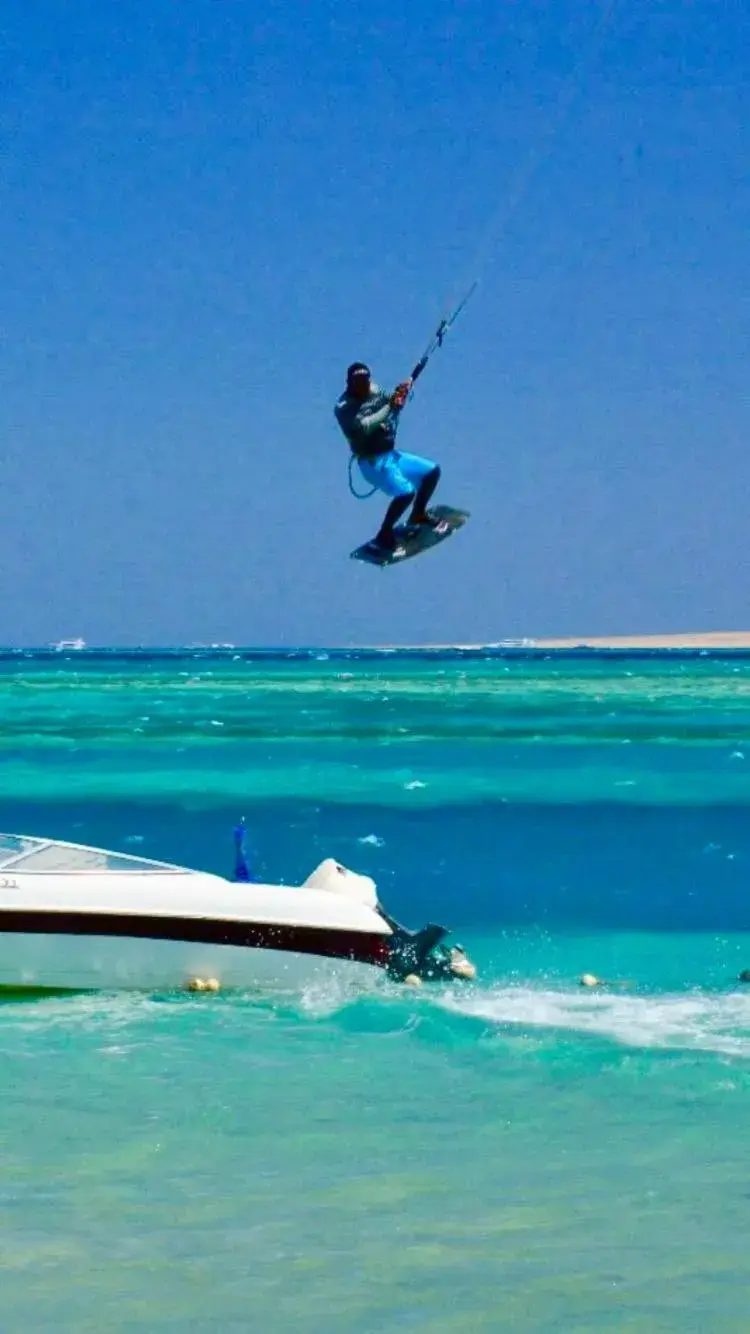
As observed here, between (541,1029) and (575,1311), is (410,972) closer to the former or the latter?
(541,1029)

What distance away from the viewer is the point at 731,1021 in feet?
55.5

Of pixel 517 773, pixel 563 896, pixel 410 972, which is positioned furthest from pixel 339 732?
pixel 410 972

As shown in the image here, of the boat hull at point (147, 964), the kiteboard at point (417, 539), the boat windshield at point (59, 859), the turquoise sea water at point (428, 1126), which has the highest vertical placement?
the kiteboard at point (417, 539)

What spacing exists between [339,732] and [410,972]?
54.9 meters

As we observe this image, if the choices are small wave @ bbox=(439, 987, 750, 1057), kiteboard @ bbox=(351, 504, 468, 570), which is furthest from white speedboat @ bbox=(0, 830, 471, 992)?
kiteboard @ bbox=(351, 504, 468, 570)

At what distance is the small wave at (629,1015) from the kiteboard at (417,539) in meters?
4.02

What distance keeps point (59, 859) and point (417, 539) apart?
4814mm

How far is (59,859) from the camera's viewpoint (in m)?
18.7

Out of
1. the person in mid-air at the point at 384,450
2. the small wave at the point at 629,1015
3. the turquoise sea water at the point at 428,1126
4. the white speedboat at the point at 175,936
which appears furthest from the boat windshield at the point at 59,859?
the person in mid-air at the point at 384,450

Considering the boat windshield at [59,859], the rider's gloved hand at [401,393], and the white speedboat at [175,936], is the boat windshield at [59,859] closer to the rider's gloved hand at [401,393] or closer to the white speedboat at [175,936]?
the white speedboat at [175,936]

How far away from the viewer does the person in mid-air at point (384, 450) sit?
1554 cm

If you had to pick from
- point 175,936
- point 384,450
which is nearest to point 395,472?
point 384,450

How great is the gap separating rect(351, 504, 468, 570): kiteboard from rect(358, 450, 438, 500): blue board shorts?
348 millimetres

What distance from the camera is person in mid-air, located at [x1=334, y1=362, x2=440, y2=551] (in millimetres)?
15539
